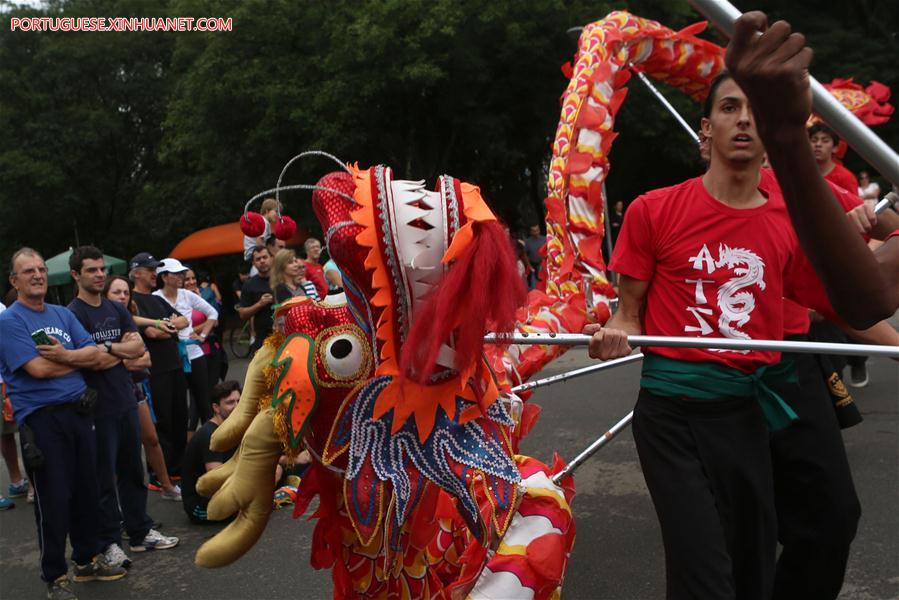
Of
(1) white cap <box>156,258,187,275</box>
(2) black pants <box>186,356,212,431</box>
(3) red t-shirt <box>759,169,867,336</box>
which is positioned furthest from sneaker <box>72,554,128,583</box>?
(3) red t-shirt <box>759,169,867,336</box>

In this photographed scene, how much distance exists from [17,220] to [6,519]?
753 inches

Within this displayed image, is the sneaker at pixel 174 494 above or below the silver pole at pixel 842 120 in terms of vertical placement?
below

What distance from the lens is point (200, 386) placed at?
6.01m

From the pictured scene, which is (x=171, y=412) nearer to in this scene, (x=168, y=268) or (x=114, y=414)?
(x=168, y=268)

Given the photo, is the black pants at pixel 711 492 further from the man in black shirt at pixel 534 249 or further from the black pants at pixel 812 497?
the man in black shirt at pixel 534 249

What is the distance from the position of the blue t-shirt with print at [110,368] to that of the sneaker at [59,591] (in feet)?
2.62

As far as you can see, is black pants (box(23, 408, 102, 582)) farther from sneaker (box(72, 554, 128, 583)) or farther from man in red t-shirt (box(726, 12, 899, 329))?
man in red t-shirt (box(726, 12, 899, 329))

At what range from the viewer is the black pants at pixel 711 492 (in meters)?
2.11

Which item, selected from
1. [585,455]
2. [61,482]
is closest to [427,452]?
[585,455]

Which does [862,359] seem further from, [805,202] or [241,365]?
[241,365]

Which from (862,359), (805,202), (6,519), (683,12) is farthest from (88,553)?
Answer: (683,12)

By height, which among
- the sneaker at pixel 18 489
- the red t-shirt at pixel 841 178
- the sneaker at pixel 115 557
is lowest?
the sneaker at pixel 18 489

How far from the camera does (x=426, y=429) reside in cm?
209

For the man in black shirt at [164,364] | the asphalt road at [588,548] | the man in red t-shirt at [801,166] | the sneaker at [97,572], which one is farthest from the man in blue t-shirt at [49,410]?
the man in red t-shirt at [801,166]
